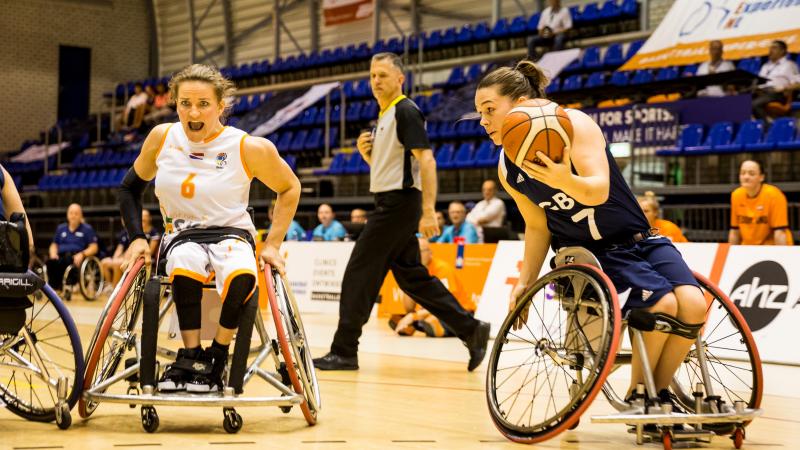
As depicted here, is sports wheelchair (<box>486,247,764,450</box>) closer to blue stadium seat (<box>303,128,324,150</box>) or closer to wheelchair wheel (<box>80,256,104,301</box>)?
wheelchair wheel (<box>80,256,104,301</box>)

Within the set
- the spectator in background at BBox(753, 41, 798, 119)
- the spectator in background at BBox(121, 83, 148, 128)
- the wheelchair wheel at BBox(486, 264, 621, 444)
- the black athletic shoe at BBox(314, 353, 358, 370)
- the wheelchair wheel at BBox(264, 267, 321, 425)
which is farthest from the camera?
the spectator in background at BBox(121, 83, 148, 128)

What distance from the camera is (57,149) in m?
21.7

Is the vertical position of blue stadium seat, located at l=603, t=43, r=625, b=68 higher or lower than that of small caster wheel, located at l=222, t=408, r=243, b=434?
higher

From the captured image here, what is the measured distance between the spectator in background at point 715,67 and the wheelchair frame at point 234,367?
8182mm

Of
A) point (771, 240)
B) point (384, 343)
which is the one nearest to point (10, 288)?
point (384, 343)

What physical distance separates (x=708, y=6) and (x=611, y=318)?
930 cm

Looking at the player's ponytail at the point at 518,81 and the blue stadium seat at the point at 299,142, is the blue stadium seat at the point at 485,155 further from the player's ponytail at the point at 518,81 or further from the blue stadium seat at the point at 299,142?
the player's ponytail at the point at 518,81

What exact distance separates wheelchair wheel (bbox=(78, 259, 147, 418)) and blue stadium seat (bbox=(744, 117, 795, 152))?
774cm

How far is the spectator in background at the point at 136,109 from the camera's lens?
21.1 meters

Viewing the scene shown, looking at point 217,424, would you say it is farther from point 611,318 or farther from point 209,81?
point 611,318

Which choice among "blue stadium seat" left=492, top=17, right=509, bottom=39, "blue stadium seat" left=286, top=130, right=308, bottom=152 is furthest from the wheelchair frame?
"blue stadium seat" left=286, top=130, right=308, bottom=152

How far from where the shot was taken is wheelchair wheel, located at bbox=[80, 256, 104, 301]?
1268 cm

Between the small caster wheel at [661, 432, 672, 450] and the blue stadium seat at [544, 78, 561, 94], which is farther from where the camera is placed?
the blue stadium seat at [544, 78, 561, 94]

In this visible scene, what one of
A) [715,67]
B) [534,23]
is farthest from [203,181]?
[534,23]
